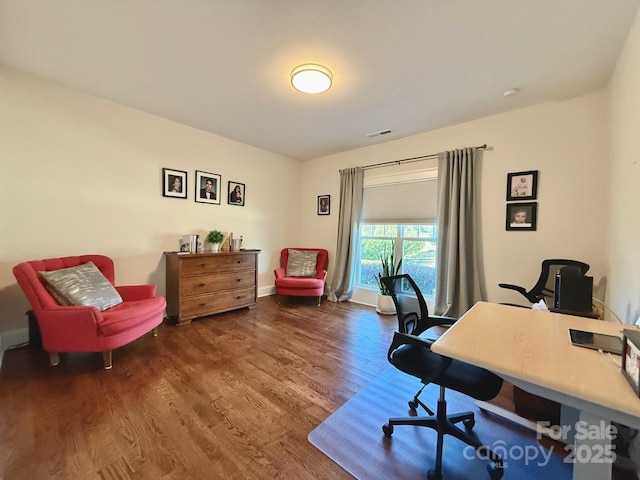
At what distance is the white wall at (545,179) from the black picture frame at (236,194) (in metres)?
3.02

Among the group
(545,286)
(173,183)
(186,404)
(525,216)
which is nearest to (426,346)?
(186,404)

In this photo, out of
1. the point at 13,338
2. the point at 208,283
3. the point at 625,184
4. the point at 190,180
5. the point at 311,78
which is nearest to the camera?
the point at 625,184

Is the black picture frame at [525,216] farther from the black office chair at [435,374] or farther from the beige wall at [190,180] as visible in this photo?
the black office chair at [435,374]

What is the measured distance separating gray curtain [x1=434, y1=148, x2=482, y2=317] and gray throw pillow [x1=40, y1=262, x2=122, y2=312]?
3.74 m

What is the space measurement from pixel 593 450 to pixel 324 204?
4376 millimetres

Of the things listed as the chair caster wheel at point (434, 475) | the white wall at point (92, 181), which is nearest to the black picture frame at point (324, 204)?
the white wall at point (92, 181)

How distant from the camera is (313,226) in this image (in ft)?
16.6

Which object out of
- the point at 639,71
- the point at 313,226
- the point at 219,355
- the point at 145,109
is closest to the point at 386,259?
the point at 313,226

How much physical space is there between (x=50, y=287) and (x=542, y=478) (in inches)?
143

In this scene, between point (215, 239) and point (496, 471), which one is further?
point (215, 239)

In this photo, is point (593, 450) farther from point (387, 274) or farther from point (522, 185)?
point (387, 274)

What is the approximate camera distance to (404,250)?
397 cm

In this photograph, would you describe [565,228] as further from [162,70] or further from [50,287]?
[50,287]

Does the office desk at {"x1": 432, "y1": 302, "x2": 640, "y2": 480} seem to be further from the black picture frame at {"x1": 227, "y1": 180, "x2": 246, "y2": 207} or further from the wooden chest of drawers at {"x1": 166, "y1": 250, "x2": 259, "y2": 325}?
the black picture frame at {"x1": 227, "y1": 180, "x2": 246, "y2": 207}
